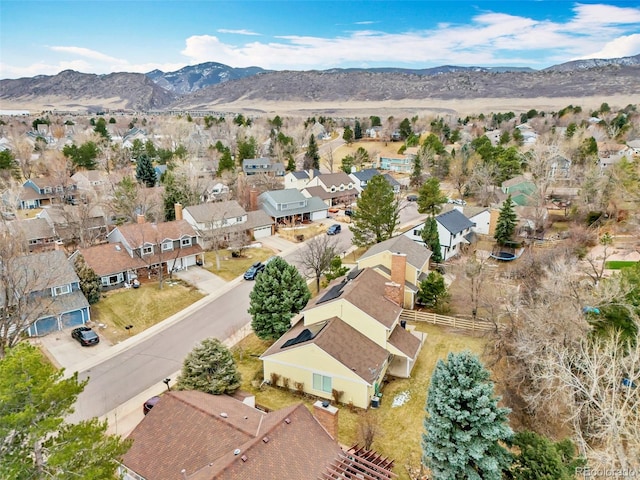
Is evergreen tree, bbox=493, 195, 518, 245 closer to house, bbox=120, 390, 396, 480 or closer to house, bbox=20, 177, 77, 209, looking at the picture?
house, bbox=120, 390, 396, 480

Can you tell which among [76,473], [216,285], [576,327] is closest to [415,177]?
[216,285]

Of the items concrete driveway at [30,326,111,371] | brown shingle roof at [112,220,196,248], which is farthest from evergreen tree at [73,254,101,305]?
brown shingle roof at [112,220,196,248]

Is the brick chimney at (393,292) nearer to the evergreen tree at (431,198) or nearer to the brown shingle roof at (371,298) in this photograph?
the brown shingle roof at (371,298)

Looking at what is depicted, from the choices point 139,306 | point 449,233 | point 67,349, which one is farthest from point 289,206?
point 67,349

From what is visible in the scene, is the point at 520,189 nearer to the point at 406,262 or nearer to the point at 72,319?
the point at 406,262

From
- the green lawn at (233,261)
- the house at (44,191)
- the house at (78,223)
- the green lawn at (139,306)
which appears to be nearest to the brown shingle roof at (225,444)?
the green lawn at (139,306)
